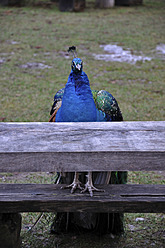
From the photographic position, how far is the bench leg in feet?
7.15

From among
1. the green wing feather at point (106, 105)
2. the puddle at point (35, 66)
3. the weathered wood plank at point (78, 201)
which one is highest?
the green wing feather at point (106, 105)

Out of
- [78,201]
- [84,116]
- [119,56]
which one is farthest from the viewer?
[119,56]

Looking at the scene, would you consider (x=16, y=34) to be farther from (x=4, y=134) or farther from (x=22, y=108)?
(x=4, y=134)

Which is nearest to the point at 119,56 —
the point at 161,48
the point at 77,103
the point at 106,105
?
the point at 161,48

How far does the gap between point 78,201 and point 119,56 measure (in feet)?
20.5

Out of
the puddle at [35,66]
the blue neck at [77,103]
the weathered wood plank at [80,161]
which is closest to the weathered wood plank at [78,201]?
the weathered wood plank at [80,161]

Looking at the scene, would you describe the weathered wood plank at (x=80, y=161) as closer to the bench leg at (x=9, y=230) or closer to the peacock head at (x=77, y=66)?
the bench leg at (x=9, y=230)

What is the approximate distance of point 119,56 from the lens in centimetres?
799

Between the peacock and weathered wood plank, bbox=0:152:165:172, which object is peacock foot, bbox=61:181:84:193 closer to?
the peacock

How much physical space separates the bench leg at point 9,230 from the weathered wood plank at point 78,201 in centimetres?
14

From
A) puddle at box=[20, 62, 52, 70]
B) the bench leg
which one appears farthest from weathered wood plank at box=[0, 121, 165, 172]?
puddle at box=[20, 62, 52, 70]

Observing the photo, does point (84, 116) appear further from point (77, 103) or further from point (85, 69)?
point (85, 69)

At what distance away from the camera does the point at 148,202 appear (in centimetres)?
210

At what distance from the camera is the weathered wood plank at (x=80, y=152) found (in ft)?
5.71
